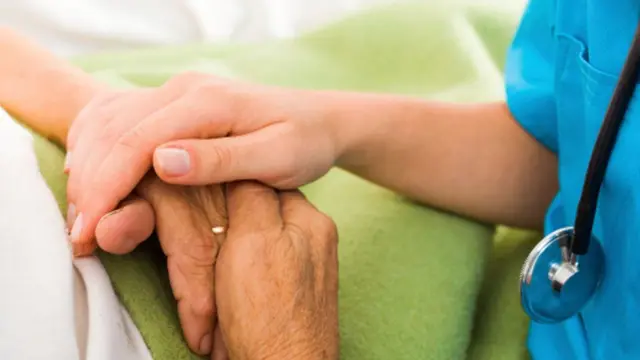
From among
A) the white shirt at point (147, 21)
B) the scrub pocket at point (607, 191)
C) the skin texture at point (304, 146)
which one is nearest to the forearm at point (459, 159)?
the skin texture at point (304, 146)

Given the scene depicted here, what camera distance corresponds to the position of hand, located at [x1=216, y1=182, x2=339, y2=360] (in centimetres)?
52

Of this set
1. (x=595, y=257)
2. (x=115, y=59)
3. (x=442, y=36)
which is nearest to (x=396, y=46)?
(x=442, y=36)

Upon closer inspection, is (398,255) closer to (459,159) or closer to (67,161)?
(459,159)

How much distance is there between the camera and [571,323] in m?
0.63

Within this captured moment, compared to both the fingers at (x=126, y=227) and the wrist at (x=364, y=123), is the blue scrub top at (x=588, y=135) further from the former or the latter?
the fingers at (x=126, y=227)

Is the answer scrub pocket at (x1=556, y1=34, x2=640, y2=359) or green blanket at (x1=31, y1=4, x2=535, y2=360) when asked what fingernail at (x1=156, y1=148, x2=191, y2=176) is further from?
scrub pocket at (x1=556, y1=34, x2=640, y2=359)

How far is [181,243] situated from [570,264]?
0.92 feet

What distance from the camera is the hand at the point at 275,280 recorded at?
1.72 feet

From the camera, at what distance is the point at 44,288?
0.49m

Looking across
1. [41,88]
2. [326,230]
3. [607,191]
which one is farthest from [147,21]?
[607,191]

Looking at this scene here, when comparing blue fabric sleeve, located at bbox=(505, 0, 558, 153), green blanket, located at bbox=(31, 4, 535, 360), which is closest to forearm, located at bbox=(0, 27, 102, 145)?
green blanket, located at bbox=(31, 4, 535, 360)

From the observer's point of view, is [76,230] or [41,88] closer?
[76,230]

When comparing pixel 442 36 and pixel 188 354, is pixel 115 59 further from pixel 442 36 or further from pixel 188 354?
pixel 188 354

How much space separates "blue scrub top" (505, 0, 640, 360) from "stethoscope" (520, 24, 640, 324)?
2 cm
